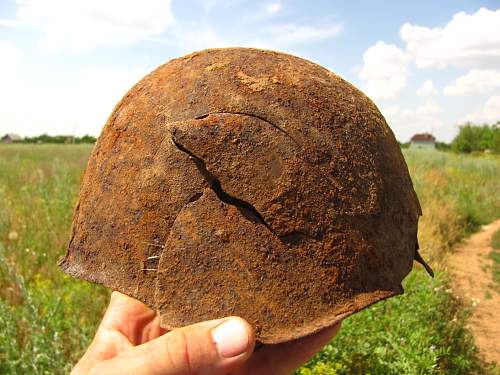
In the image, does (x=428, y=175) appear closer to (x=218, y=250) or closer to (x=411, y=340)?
(x=411, y=340)

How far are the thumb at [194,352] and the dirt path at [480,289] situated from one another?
485 cm

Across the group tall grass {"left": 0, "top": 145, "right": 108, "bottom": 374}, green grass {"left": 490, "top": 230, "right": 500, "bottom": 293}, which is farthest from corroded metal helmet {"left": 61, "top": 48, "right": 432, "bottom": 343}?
green grass {"left": 490, "top": 230, "right": 500, "bottom": 293}

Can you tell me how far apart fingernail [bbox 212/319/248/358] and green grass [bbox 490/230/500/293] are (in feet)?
24.0

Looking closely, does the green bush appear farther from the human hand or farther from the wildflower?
the wildflower

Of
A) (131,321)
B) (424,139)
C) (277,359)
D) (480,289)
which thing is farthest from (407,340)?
(424,139)

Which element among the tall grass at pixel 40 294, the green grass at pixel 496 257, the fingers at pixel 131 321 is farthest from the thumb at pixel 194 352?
the green grass at pixel 496 257

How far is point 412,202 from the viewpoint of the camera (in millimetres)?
1735

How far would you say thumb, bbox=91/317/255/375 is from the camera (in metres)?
1.35

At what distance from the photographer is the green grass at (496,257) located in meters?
7.74

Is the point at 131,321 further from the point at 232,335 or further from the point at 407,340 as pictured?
the point at 407,340

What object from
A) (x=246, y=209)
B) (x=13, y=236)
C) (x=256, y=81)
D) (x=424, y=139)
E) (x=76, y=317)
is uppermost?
(x=424, y=139)

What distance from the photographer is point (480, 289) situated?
7254 millimetres

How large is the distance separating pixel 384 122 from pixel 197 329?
42.6 inches

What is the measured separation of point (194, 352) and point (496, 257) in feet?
28.8
